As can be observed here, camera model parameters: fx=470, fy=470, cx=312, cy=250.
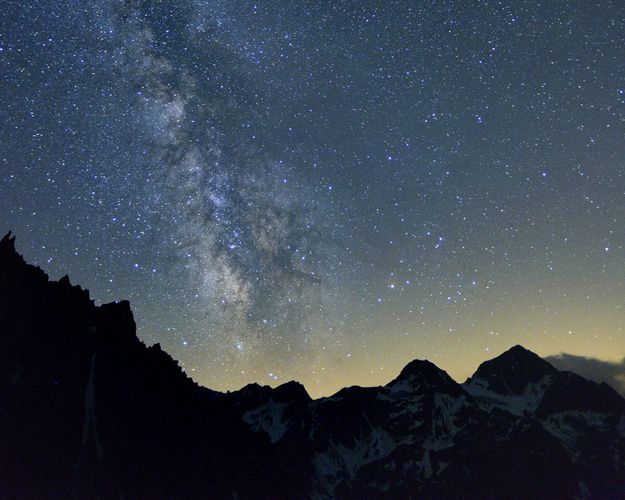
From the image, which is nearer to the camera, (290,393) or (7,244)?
(7,244)

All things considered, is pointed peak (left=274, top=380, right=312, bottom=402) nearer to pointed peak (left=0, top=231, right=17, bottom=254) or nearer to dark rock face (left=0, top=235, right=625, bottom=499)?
dark rock face (left=0, top=235, right=625, bottom=499)

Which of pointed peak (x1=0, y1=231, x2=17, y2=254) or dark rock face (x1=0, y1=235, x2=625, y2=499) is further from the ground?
pointed peak (x1=0, y1=231, x2=17, y2=254)

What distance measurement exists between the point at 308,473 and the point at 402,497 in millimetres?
32205

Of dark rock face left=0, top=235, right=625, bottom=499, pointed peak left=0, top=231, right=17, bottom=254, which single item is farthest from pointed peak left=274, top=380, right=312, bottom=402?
pointed peak left=0, top=231, right=17, bottom=254

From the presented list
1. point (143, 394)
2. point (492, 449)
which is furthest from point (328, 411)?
point (143, 394)

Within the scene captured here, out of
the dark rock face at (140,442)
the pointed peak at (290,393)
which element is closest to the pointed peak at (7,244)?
the dark rock face at (140,442)

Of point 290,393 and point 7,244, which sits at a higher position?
point 7,244

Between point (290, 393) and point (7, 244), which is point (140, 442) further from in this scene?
point (290, 393)

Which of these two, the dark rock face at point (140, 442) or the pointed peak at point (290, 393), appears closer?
the dark rock face at point (140, 442)

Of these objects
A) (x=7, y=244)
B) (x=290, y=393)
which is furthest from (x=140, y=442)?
(x=290, y=393)

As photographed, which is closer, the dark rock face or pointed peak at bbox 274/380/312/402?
the dark rock face

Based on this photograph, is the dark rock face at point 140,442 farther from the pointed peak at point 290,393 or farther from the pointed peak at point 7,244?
the pointed peak at point 290,393

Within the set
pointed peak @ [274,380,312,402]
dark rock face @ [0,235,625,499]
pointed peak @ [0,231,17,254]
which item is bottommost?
dark rock face @ [0,235,625,499]

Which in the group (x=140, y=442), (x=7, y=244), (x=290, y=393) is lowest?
(x=140, y=442)
